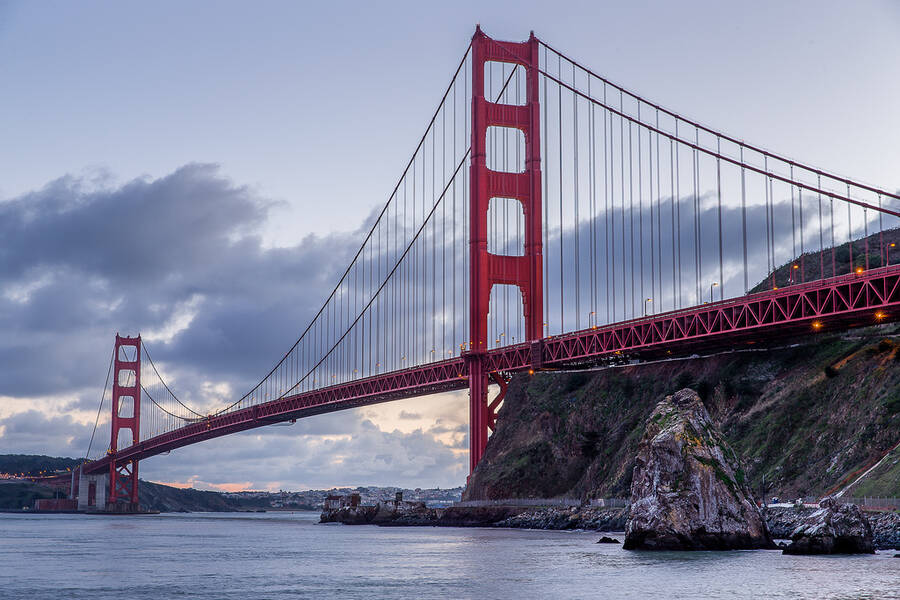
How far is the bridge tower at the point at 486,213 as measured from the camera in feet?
290

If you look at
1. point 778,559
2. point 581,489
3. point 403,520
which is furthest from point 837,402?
point 403,520

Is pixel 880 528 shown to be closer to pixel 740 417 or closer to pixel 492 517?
pixel 740 417

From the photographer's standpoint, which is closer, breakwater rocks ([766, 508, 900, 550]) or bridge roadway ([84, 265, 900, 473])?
breakwater rocks ([766, 508, 900, 550])

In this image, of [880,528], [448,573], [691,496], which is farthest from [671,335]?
[448,573]

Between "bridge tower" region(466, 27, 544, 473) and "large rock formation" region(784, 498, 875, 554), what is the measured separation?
45.6m

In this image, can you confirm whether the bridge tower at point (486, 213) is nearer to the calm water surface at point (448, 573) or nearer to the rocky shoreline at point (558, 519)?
the rocky shoreline at point (558, 519)

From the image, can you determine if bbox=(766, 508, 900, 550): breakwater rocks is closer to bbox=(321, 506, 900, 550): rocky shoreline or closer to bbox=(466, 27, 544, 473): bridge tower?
bbox=(321, 506, 900, 550): rocky shoreline

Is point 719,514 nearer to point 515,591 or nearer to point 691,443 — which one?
point 691,443

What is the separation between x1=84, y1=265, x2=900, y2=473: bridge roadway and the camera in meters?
57.8

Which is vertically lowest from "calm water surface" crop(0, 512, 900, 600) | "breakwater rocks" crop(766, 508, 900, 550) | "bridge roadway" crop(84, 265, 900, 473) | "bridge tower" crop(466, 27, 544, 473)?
"calm water surface" crop(0, 512, 900, 600)

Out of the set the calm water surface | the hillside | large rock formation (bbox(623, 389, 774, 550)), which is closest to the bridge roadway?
the hillside

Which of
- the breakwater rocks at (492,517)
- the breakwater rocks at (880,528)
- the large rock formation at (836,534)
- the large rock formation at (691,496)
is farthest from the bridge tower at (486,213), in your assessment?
the large rock formation at (836,534)

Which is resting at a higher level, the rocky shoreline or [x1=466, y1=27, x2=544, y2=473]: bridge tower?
[x1=466, y1=27, x2=544, y2=473]: bridge tower

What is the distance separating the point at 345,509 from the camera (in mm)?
107062
